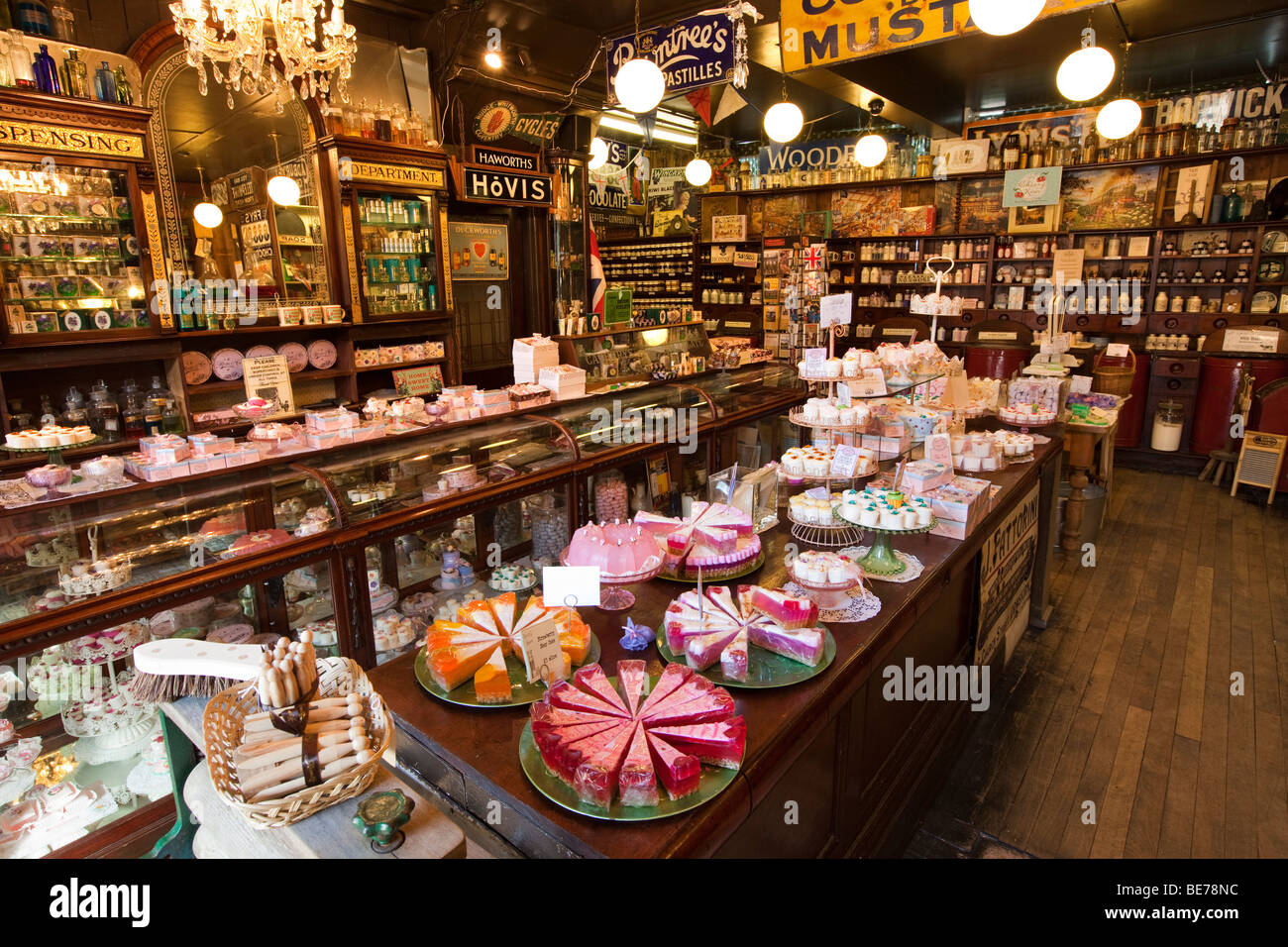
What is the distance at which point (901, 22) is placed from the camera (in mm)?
4426

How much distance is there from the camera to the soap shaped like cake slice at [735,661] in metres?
1.77

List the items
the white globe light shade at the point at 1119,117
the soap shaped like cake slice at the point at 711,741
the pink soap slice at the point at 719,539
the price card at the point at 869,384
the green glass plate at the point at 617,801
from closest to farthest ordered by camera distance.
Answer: the green glass plate at the point at 617,801 → the soap shaped like cake slice at the point at 711,741 → the pink soap slice at the point at 719,539 → the price card at the point at 869,384 → the white globe light shade at the point at 1119,117

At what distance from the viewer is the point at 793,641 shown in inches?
73.0

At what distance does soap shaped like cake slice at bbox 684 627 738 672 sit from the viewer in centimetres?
179

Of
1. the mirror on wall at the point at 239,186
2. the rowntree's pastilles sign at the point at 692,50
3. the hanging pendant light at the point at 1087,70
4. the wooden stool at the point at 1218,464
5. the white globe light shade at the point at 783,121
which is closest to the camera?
the hanging pendant light at the point at 1087,70

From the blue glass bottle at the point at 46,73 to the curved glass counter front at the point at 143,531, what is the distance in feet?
→ 8.84

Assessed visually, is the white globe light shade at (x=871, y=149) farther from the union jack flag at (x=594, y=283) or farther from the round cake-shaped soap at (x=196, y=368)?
the round cake-shaped soap at (x=196, y=368)

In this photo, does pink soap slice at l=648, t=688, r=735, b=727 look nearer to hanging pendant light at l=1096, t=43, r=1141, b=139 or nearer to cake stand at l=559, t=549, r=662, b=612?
cake stand at l=559, t=549, r=662, b=612

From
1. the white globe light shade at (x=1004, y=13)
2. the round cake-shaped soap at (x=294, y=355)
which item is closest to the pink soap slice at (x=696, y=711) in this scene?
the white globe light shade at (x=1004, y=13)

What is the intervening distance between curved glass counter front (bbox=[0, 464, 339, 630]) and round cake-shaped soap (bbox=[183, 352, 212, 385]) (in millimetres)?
2131

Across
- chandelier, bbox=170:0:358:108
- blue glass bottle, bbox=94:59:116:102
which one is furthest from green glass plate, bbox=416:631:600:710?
blue glass bottle, bbox=94:59:116:102
